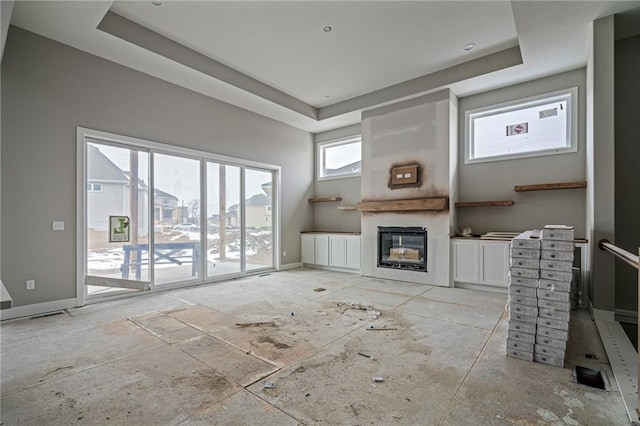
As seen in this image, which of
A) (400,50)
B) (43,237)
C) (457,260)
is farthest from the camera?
(457,260)

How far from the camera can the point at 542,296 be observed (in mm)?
2561

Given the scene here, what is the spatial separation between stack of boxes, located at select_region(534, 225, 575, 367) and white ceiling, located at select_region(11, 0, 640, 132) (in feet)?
9.03

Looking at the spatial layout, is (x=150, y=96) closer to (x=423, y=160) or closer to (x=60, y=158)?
Answer: (x=60, y=158)

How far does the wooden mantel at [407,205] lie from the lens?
5.32 meters

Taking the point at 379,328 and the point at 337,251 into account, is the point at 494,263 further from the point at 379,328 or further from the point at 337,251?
the point at 337,251

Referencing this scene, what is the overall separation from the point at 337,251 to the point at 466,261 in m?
2.79

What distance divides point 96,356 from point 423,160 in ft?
18.0

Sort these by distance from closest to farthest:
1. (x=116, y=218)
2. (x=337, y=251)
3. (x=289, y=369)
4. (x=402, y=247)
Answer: (x=289, y=369) → (x=116, y=218) → (x=402, y=247) → (x=337, y=251)

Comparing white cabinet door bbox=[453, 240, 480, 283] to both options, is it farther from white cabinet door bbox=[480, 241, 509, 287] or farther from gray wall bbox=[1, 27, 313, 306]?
gray wall bbox=[1, 27, 313, 306]

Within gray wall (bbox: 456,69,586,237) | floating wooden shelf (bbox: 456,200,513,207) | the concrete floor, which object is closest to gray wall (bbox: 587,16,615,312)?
the concrete floor

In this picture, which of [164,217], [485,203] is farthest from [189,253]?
[485,203]

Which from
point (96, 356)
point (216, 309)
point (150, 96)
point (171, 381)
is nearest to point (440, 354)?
point (171, 381)

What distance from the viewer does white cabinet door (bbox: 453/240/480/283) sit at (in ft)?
16.6

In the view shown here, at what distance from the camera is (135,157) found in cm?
486
